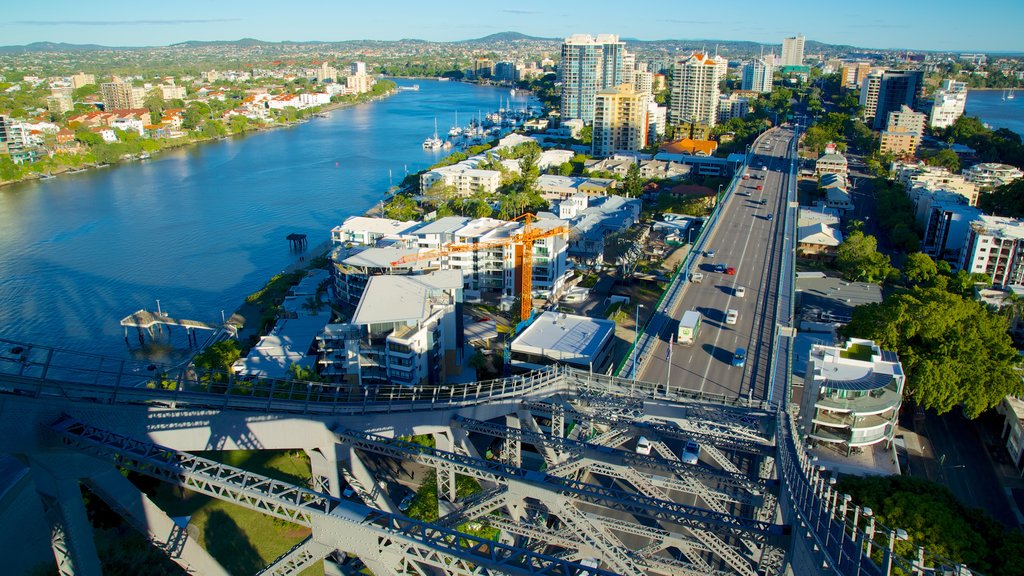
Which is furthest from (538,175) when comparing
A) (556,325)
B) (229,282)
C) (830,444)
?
(830,444)

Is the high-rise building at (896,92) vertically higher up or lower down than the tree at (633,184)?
higher up

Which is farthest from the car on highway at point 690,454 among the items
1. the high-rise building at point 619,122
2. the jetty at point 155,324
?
the high-rise building at point 619,122

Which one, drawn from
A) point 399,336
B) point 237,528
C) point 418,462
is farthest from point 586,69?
point 418,462

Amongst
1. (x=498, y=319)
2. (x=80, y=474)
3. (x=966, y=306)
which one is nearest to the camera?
(x=80, y=474)

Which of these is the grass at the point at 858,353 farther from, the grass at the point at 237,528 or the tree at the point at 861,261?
the grass at the point at 237,528

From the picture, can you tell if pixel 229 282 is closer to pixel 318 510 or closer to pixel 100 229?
pixel 100 229
